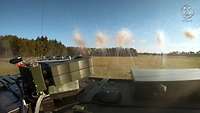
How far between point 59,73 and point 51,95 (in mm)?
636

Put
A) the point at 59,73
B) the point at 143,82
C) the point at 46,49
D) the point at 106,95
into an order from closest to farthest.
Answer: the point at 59,73
the point at 143,82
the point at 106,95
the point at 46,49

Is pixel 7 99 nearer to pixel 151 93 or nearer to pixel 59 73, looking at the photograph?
pixel 59 73

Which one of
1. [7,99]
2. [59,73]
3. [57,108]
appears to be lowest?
[57,108]

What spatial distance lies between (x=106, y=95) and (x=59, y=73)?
184 centimetres

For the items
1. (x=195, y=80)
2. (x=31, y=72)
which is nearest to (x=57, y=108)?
(x=31, y=72)

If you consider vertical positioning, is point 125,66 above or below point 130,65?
below

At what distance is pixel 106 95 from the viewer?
8133mm

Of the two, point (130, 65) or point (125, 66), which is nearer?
point (130, 65)

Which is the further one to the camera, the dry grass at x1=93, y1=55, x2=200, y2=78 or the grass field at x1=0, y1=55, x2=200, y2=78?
the dry grass at x1=93, y1=55, x2=200, y2=78

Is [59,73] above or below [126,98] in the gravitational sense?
above

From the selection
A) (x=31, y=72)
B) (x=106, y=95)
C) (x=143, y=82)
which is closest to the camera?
(x=31, y=72)

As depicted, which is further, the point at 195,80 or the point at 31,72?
the point at 195,80

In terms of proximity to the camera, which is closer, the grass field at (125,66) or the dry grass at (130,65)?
the grass field at (125,66)

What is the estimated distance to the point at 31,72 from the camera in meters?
6.21
